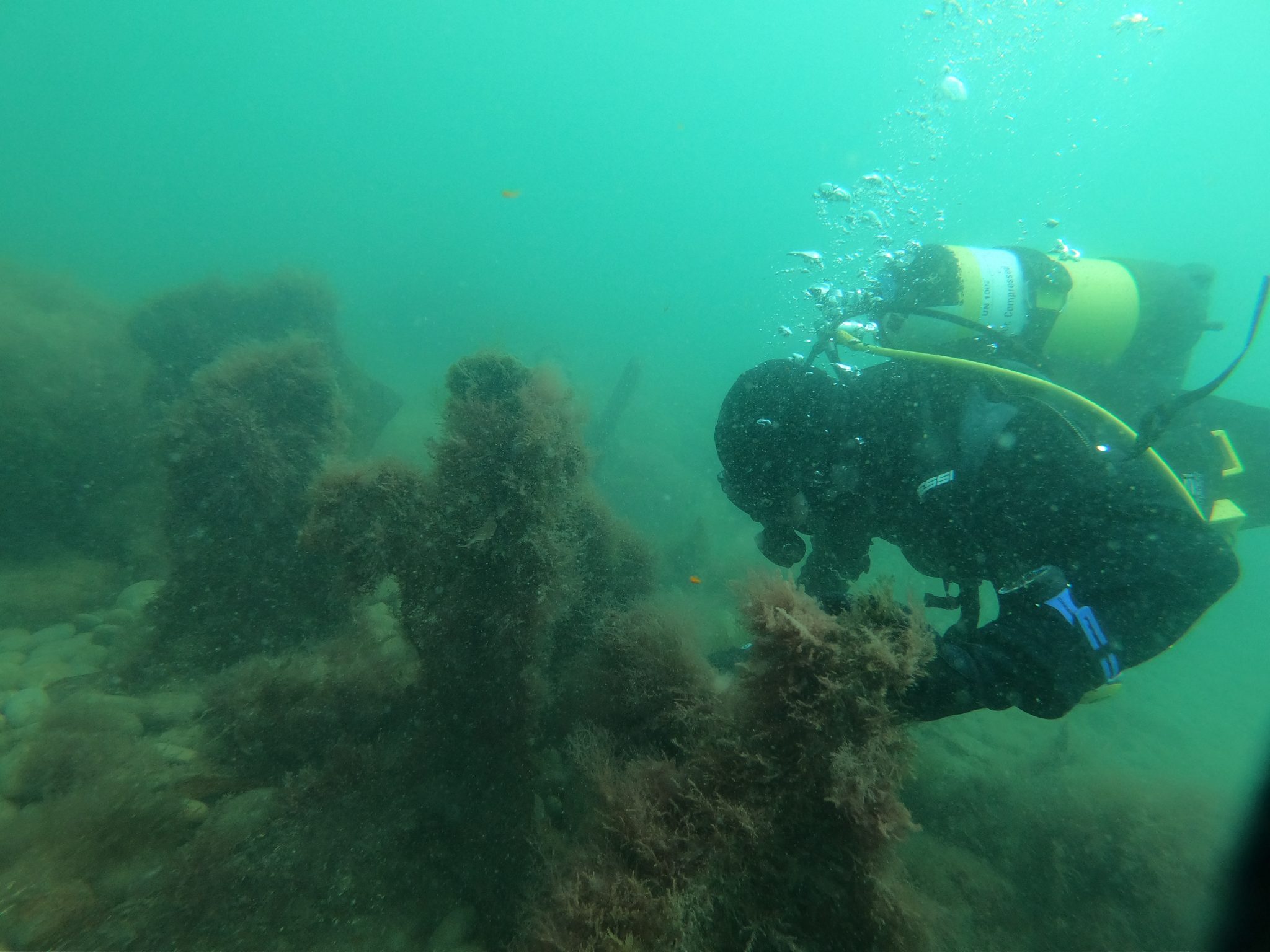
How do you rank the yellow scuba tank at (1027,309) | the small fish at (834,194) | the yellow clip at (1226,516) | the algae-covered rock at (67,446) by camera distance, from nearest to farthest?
the yellow clip at (1226,516) → the yellow scuba tank at (1027,309) → the algae-covered rock at (67,446) → the small fish at (834,194)

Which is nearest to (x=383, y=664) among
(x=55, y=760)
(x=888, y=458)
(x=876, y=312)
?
(x=55, y=760)

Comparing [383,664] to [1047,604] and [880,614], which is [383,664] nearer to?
[880,614]

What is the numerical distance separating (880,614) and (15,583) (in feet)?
30.1

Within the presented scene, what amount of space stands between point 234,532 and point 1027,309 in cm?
736

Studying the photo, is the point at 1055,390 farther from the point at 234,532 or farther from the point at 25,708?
the point at 25,708

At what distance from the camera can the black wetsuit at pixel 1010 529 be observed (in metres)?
2.13

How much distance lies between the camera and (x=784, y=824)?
85.4 inches

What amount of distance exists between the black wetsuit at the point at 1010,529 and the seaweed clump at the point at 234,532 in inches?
189

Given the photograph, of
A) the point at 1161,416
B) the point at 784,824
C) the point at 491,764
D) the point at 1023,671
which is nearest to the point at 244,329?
the point at 491,764

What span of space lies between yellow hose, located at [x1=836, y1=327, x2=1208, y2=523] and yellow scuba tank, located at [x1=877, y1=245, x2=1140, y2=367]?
0.45 m

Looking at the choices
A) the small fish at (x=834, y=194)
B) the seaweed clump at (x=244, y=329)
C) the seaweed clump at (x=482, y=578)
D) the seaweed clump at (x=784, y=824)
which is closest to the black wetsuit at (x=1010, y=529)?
the seaweed clump at (x=784, y=824)

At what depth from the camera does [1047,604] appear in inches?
90.0

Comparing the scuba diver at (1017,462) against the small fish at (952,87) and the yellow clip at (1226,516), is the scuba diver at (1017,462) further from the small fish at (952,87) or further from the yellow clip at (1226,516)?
the small fish at (952,87)

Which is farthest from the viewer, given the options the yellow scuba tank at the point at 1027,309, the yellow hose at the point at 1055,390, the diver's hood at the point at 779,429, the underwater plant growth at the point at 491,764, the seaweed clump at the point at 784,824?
the yellow scuba tank at the point at 1027,309
